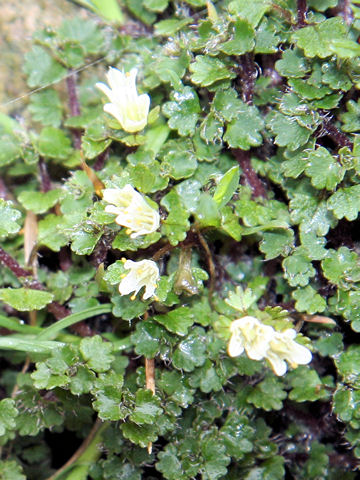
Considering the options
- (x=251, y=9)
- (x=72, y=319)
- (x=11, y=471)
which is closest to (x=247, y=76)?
(x=251, y=9)

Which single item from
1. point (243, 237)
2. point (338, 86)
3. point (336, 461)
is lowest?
point (336, 461)

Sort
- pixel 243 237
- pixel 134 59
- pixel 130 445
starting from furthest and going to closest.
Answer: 1. pixel 134 59
2. pixel 243 237
3. pixel 130 445

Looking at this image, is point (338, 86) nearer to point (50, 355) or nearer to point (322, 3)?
point (322, 3)

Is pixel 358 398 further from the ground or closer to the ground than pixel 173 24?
closer to the ground

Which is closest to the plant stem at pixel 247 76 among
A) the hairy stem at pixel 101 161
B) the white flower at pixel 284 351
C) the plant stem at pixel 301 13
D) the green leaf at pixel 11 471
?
the plant stem at pixel 301 13

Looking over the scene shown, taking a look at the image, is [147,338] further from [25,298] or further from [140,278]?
[25,298]

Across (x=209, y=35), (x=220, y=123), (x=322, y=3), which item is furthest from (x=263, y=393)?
(x=322, y=3)

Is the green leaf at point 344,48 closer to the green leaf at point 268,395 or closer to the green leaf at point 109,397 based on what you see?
the green leaf at point 268,395
